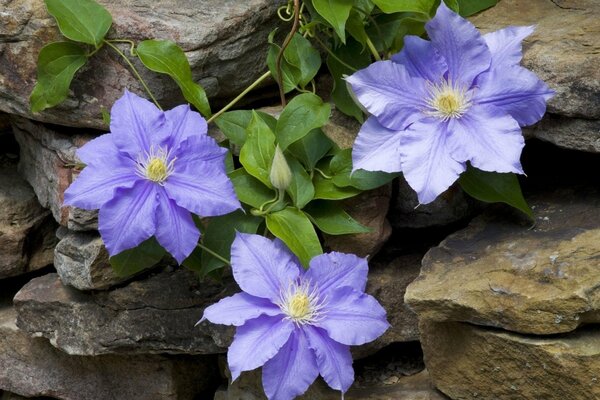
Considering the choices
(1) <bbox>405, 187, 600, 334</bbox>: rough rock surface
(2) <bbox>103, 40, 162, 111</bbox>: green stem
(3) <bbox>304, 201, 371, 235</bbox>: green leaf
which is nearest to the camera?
(1) <bbox>405, 187, 600, 334</bbox>: rough rock surface

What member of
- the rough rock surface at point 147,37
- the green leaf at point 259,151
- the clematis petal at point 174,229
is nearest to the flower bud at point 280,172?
the green leaf at point 259,151

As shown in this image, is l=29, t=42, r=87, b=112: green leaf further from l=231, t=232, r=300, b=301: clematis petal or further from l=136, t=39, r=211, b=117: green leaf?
l=231, t=232, r=300, b=301: clematis petal

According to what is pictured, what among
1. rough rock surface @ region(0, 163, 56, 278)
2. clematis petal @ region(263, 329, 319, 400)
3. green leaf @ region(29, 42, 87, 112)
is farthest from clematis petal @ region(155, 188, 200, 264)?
rough rock surface @ region(0, 163, 56, 278)

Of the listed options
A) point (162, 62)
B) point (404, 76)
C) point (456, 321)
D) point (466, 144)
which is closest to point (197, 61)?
point (162, 62)

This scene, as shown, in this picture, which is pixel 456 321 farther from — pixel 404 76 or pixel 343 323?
pixel 404 76

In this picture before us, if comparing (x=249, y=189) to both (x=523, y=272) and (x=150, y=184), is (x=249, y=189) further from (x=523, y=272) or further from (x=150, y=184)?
(x=523, y=272)

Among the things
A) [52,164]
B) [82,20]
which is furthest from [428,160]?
[52,164]

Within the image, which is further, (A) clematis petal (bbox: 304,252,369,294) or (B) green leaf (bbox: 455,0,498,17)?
(B) green leaf (bbox: 455,0,498,17)

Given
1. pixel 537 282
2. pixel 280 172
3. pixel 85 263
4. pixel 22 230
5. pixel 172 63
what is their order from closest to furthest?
pixel 537 282
pixel 280 172
pixel 172 63
pixel 85 263
pixel 22 230
